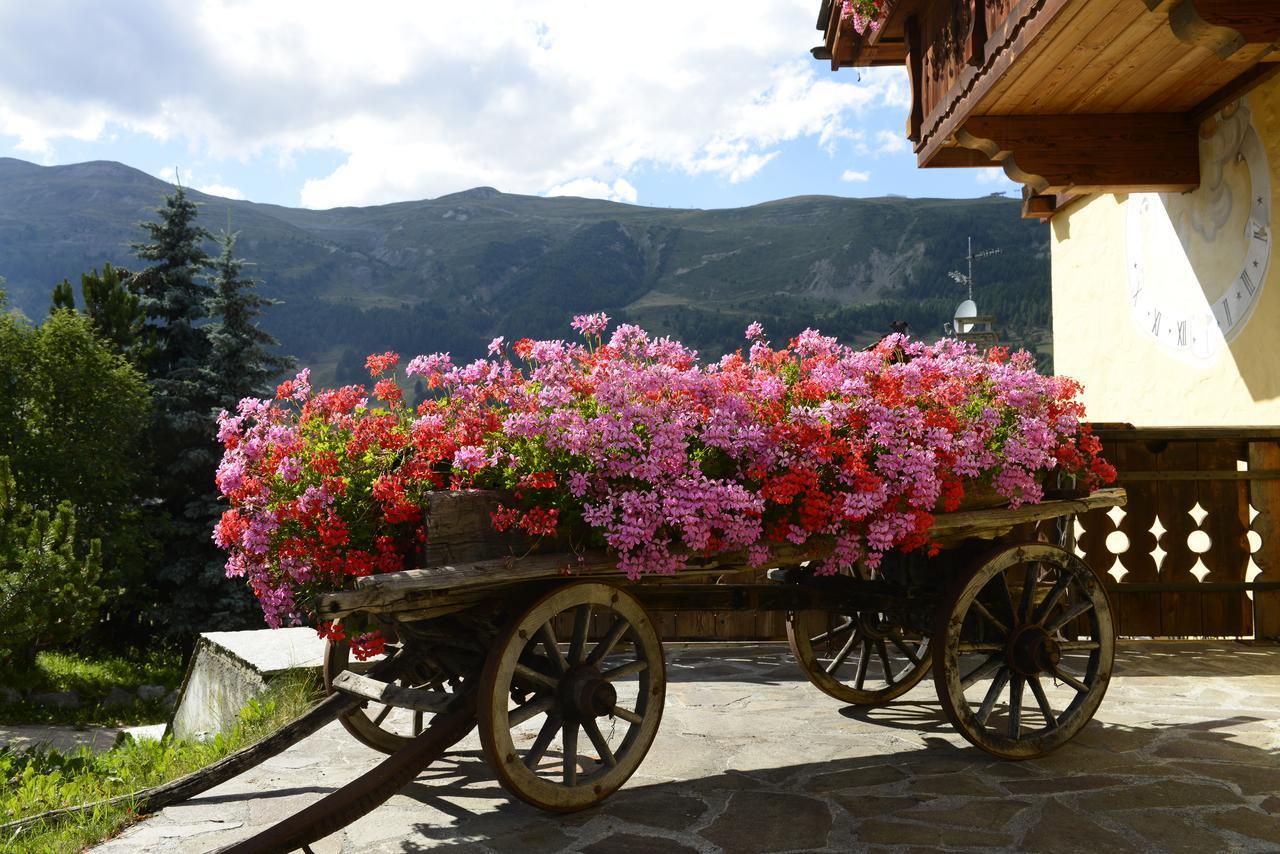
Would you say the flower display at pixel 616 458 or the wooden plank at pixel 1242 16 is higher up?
the wooden plank at pixel 1242 16

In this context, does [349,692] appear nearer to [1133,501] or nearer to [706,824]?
[706,824]

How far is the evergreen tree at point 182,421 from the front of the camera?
1022 inches

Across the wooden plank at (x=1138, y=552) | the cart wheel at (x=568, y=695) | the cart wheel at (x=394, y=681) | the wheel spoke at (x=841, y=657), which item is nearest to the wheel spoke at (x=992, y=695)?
the wheel spoke at (x=841, y=657)

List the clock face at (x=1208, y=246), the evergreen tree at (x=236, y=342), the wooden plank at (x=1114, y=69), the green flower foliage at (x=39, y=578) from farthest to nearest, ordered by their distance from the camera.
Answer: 1. the evergreen tree at (x=236, y=342)
2. the green flower foliage at (x=39, y=578)
3. the clock face at (x=1208, y=246)
4. the wooden plank at (x=1114, y=69)

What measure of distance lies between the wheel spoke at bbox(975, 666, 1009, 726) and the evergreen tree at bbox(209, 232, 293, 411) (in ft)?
84.4

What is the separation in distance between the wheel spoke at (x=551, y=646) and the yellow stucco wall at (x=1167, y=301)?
6278mm

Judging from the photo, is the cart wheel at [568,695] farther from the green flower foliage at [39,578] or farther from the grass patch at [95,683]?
the grass patch at [95,683]

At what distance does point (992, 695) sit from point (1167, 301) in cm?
A: 617

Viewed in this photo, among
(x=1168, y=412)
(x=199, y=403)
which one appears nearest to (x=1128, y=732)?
(x=1168, y=412)

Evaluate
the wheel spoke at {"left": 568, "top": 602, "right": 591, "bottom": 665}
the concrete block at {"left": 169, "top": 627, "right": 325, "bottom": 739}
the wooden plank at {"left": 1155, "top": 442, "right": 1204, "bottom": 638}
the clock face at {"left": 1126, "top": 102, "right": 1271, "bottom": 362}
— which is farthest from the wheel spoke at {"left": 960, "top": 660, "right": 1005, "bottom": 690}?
the clock face at {"left": 1126, "top": 102, "right": 1271, "bottom": 362}

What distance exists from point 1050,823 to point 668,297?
6681 inches

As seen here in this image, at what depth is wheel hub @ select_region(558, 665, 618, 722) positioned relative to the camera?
12.1 ft

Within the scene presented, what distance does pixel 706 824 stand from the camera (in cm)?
370

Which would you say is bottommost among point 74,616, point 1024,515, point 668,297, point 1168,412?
point 74,616
